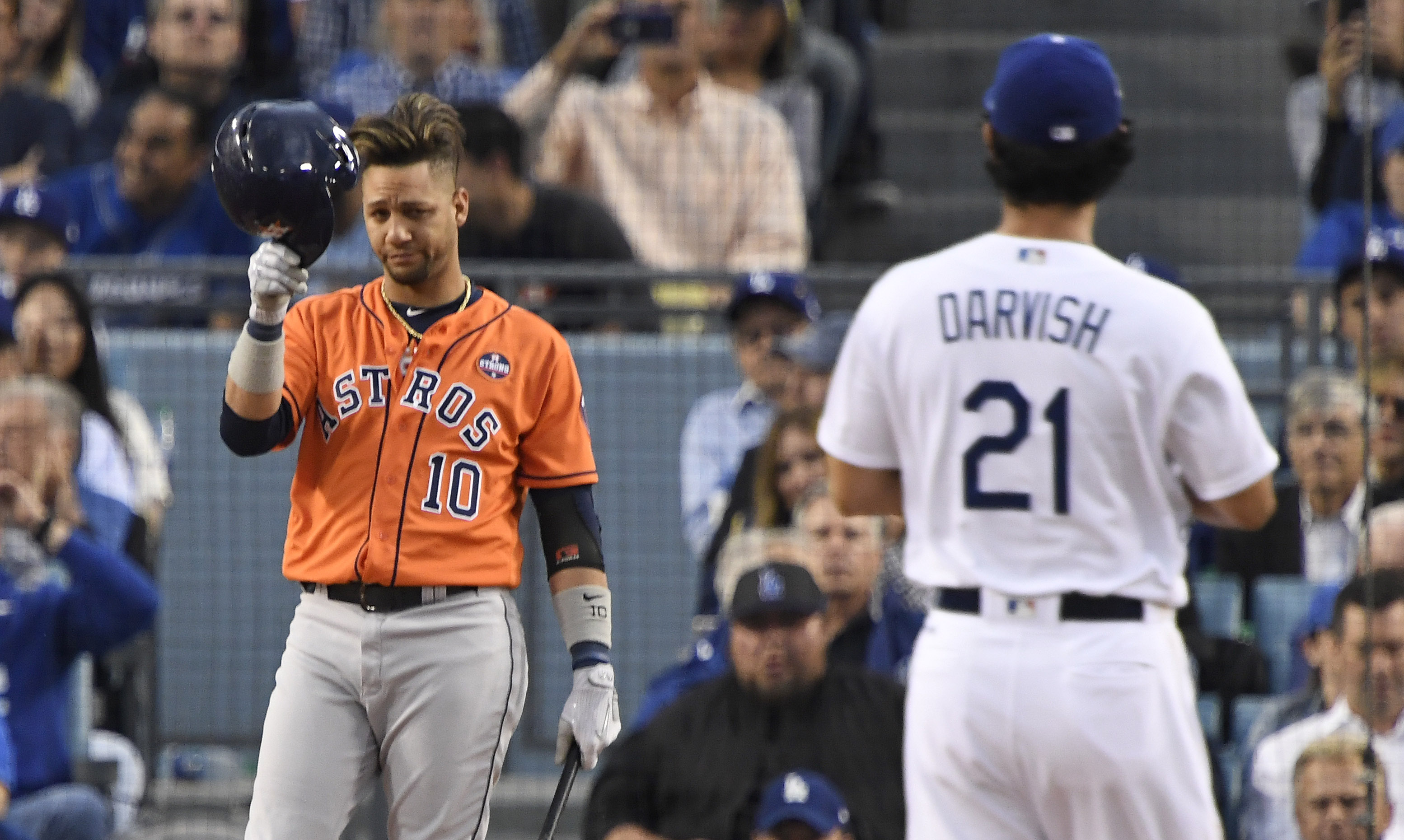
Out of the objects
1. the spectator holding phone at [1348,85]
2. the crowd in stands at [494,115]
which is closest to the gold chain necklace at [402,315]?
the crowd in stands at [494,115]

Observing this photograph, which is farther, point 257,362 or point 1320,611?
point 1320,611

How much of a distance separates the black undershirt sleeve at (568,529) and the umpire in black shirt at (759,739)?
2100 mm

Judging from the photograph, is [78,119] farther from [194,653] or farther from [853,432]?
[853,432]

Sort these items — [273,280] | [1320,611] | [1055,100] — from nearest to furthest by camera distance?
[273,280] → [1055,100] → [1320,611]

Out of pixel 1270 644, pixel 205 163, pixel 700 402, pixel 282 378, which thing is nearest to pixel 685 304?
pixel 700 402

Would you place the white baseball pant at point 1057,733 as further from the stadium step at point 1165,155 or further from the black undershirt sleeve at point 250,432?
the stadium step at point 1165,155

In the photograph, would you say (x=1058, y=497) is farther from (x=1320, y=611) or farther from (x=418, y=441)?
(x=1320, y=611)

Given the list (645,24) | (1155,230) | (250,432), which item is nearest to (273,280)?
(250,432)

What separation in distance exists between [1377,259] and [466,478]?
3902mm

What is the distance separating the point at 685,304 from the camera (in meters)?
7.06

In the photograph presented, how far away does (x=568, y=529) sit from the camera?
11.4 feet

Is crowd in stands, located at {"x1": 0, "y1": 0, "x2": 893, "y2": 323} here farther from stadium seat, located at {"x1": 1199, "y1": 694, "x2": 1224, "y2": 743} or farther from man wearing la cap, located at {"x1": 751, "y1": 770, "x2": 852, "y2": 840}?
man wearing la cap, located at {"x1": 751, "y1": 770, "x2": 852, "y2": 840}

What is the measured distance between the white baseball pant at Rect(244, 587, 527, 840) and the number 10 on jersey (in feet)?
2.84

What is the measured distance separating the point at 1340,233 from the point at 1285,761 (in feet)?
7.96
